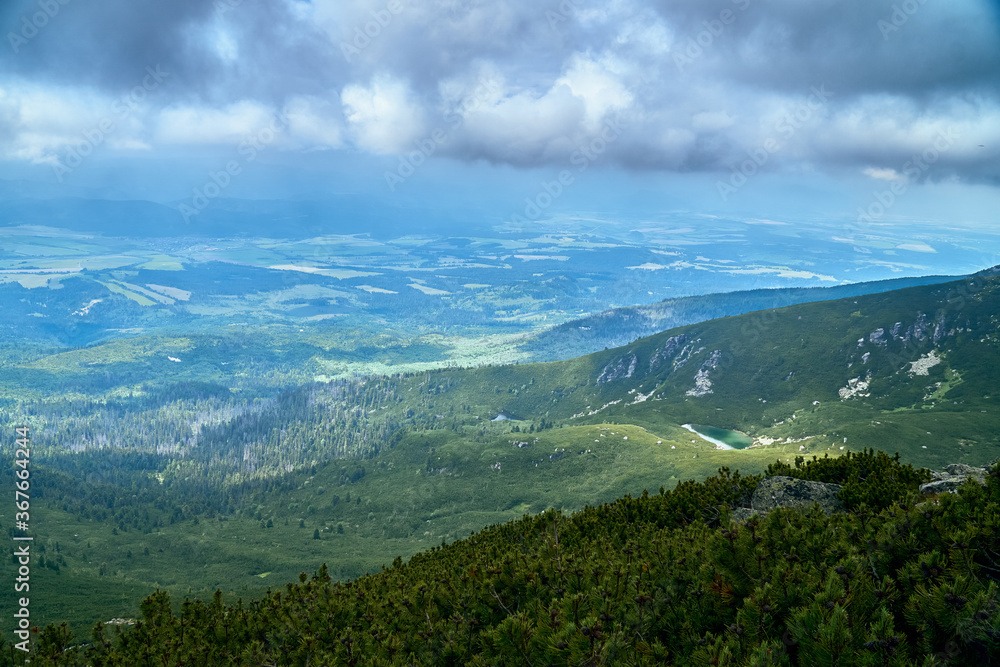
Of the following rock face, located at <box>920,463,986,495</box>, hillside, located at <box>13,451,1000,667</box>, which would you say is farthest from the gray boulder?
rock face, located at <box>920,463,986,495</box>

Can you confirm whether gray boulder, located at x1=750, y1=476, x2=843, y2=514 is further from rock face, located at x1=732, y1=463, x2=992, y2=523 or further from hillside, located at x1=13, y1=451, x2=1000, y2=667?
hillside, located at x1=13, y1=451, x2=1000, y2=667

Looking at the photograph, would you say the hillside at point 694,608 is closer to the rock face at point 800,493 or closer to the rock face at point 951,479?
the rock face at point 800,493

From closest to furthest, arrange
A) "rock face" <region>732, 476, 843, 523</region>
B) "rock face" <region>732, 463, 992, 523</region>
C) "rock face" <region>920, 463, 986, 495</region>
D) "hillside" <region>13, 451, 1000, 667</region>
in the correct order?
"hillside" <region>13, 451, 1000, 667</region>
"rock face" <region>920, 463, 986, 495</region>
"rock face" <region>732, 463, 992, 523</region>
"rock face" <region>732, 476, 843, 523</region>

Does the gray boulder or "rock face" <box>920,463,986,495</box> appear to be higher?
"rock face" <box>920,463,986,495</box>

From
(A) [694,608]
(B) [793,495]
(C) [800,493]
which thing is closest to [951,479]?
(C) [800,493]

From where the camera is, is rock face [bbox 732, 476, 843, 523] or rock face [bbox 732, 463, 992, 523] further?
rock face [bbox 732, 476, 843, 523]

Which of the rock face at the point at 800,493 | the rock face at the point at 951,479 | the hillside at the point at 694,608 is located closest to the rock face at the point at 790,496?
the rock face at the point at 800,493

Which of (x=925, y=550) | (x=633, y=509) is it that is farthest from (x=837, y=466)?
(x=925, y=550)

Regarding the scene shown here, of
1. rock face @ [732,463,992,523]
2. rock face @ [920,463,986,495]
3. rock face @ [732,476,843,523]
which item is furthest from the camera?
rock face @ [732,476,843,523]
